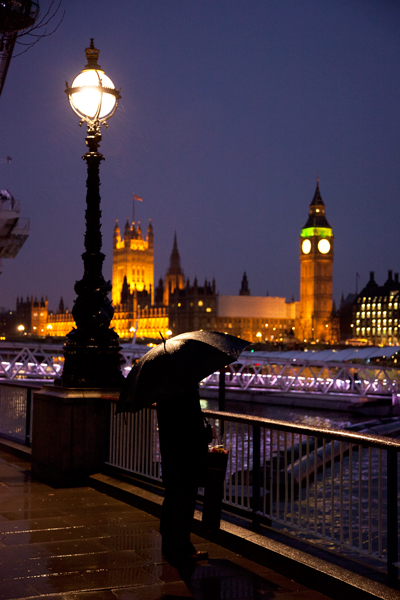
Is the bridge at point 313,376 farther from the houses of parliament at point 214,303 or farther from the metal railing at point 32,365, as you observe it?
the houses of parliament at point 214,303

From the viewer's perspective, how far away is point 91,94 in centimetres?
716

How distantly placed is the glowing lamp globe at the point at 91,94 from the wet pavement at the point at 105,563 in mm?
3906

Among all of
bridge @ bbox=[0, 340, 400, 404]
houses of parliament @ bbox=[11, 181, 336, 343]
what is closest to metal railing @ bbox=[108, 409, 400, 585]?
bridge @ bbox=[0, 340, 400, 404]

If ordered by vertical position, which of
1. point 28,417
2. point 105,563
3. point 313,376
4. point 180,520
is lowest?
point 313,376

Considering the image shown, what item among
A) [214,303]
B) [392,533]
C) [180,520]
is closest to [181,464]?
[180,520]

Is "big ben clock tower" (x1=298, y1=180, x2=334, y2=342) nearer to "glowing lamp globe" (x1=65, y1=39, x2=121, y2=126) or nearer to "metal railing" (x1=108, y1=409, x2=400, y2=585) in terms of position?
"glowing lamp globe" (x1=65, y1=39, x2=121, y2=126)

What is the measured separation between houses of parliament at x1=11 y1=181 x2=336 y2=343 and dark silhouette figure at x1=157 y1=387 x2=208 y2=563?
11730 centimetres

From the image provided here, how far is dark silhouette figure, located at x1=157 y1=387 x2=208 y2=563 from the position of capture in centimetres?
432

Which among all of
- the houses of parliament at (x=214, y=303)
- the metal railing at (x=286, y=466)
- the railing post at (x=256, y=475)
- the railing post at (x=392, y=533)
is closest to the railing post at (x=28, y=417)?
the metal railing at (x=286, y=466)

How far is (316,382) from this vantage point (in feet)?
128

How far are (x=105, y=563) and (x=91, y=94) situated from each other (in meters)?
4.69

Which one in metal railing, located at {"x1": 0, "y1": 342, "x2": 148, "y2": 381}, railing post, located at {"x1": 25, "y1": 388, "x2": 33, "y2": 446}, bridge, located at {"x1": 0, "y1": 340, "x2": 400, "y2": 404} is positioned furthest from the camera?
metal railing, located at {"x1": 0, "y1": 342, "x2": 148, "y2": 381}

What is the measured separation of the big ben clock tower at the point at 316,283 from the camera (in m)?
139

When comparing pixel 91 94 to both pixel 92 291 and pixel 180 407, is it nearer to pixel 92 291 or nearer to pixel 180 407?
pixel 92 291
